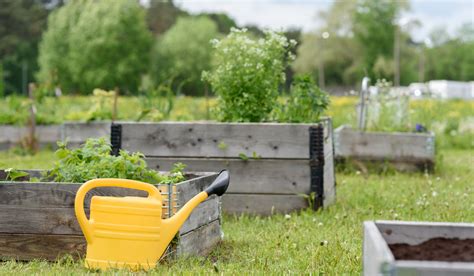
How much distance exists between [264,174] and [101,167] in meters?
1.73

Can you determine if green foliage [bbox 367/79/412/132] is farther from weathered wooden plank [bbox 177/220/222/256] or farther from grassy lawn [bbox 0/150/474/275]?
weathered wooden plank [bbox 177/220/222/256]

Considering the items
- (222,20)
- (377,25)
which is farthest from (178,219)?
(222,20)

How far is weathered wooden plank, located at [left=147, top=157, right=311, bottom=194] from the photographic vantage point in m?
5.10

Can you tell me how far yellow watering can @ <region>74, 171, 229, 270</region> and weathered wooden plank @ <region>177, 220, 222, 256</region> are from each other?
22cm

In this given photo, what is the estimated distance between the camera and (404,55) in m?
45.5

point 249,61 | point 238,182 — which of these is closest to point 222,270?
point 238,182

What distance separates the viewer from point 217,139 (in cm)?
516

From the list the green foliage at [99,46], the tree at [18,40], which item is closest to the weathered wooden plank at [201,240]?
the green foliage at [99,46]

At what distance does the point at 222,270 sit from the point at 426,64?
57421 millimetres

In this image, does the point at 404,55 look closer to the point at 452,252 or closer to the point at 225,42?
the point at 225,42

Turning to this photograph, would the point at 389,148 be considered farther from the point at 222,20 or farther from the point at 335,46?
the point at 222,20

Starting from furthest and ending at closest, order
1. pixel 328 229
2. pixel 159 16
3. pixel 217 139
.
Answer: pixel 159 16 → pixel 217 139 → pixel 328 229

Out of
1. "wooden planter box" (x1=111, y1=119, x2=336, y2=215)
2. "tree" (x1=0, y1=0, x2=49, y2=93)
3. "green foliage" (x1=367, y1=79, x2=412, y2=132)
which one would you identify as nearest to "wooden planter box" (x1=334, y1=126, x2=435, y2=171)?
"green foliage" (x1=367, y1=79, x2=412, y2=132)

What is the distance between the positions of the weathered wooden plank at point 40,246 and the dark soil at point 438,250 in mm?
1680
